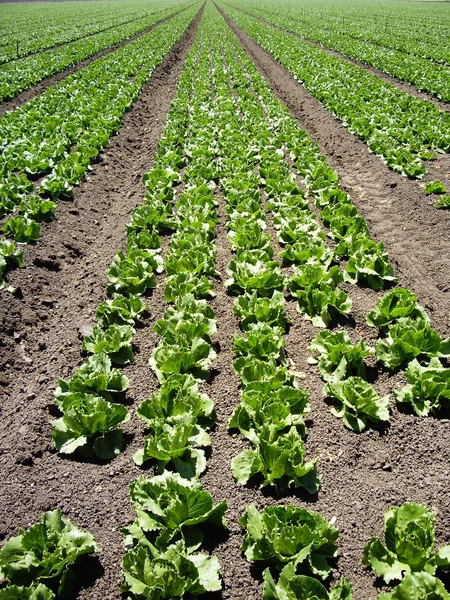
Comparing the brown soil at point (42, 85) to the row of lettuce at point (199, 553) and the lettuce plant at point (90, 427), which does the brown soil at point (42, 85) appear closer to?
the lettuce plant at point (90, 427)

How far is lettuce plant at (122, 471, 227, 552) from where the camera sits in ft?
11.7

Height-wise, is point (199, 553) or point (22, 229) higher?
point (22, 229)

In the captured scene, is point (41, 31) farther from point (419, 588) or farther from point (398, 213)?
point (419, 588)

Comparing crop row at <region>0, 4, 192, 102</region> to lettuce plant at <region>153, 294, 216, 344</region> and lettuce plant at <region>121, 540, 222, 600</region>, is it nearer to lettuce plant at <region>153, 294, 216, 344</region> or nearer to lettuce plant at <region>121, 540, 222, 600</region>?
lettuce plant at <region>153, 294, 216, 344</region>

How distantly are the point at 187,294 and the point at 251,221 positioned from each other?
265 cm

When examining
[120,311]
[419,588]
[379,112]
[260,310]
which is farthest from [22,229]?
[379,112]

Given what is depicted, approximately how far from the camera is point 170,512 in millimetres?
3553

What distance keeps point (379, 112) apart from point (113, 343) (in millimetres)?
12648

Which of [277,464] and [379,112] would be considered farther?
[379,112]

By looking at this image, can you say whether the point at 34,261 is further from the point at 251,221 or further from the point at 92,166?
the point at 92,166

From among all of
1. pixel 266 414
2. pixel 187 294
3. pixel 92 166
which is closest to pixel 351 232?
pixel 187 294

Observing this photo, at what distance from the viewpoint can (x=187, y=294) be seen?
235 inches

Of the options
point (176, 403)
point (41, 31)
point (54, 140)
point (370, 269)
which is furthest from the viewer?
point (41, 31)

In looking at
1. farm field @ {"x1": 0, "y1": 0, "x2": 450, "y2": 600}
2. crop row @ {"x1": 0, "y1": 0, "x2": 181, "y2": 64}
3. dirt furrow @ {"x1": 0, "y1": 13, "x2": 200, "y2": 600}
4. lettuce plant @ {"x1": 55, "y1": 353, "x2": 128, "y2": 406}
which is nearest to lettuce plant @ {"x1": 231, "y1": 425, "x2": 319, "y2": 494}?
farm field @ {"x1": 0, "y1": 0, "x2": 450, "y2": 600}
